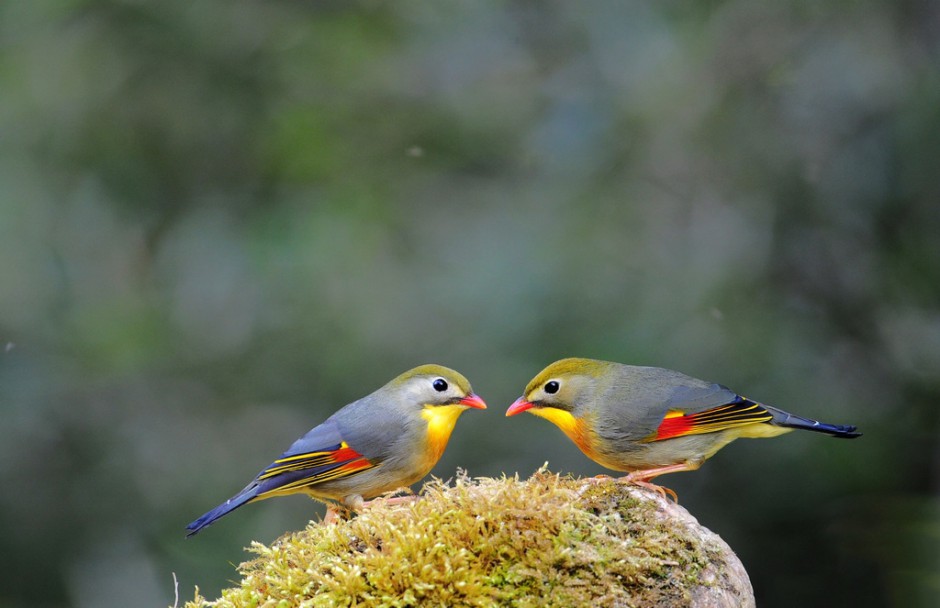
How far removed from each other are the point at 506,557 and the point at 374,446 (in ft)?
4.48

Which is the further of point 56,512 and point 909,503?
point 56,512

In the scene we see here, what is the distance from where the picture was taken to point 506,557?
305 cm

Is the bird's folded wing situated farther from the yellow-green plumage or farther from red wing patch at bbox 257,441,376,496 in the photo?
the yellow-green plumage

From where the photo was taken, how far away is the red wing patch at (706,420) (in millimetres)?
4168

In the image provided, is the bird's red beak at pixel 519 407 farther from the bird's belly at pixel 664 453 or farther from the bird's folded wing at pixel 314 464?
the bird's folded wing at pixel 314 464

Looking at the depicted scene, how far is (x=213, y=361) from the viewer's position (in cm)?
711

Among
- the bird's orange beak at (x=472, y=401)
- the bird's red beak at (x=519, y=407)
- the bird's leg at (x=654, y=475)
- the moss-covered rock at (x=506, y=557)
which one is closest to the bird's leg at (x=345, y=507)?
the bird's orange beak at (x=472, y=401)

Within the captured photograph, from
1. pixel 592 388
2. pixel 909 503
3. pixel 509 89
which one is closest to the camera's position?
pixel 592 388

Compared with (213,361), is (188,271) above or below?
above

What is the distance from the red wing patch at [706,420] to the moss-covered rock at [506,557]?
2.50 feet

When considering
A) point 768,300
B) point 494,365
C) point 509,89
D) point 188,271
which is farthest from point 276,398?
point 768,300

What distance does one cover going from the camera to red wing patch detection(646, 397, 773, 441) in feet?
13.7

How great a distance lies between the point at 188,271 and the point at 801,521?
4.26 metres

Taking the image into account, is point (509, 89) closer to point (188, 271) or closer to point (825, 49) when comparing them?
point (825, 49)
